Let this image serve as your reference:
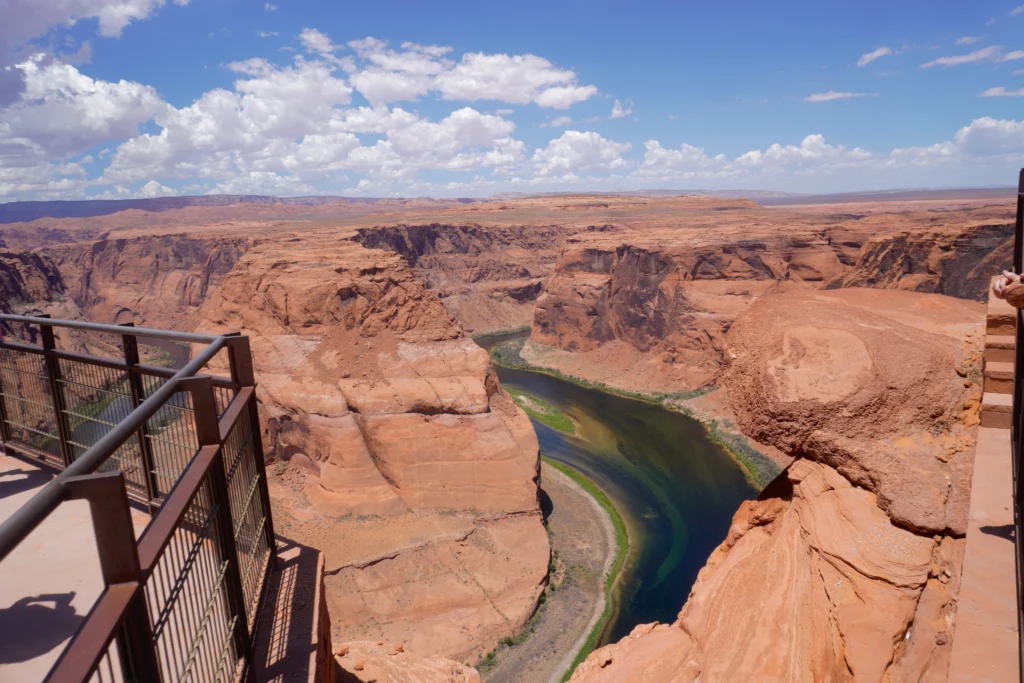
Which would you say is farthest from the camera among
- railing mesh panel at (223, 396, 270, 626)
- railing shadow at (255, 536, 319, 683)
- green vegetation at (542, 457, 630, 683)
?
green vegetation at (542, 457, 630, 683)

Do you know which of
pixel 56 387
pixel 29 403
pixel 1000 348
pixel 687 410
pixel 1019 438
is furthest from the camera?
pixel 687 410

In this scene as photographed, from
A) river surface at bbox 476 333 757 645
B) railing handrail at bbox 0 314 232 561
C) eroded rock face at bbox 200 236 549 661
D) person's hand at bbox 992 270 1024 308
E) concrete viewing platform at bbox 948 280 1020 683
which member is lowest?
river surface at bbox 476 333 757 645

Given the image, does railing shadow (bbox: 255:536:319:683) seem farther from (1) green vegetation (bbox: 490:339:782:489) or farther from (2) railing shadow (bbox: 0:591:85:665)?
(1) green vegetation (bbox: 490:339:782:489)

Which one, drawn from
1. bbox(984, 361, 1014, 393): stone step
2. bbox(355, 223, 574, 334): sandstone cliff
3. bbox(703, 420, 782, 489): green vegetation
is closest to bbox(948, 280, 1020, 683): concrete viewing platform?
bbox(984, 361, 1014, 393): stone step

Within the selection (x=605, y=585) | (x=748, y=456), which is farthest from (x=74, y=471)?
(x=748, y=456)

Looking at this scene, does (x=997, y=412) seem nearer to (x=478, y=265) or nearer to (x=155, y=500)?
Answer: (x=155, y=500)

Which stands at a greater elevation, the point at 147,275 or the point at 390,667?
the point at 147,275
